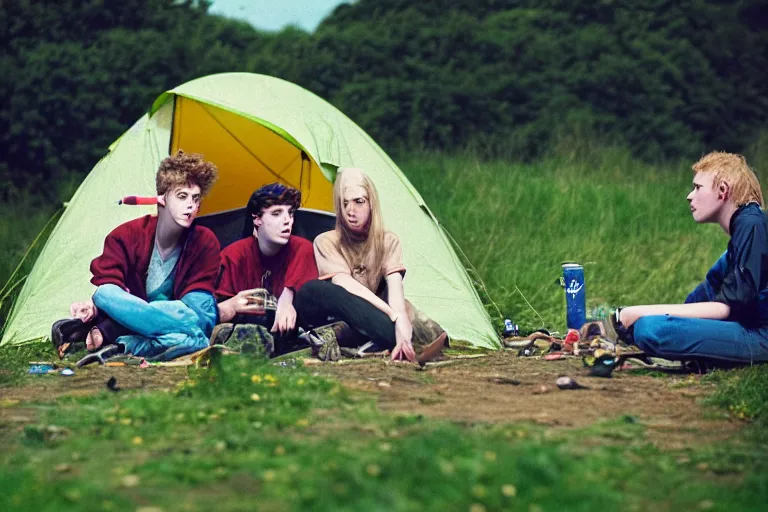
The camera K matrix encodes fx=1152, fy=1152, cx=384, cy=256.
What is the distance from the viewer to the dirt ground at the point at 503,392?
4.84 m

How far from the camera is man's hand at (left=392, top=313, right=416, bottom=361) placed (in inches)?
249

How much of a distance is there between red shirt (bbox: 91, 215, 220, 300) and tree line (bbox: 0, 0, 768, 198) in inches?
263

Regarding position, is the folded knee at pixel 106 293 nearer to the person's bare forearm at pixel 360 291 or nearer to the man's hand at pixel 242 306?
the man's hand at pixel 242 306

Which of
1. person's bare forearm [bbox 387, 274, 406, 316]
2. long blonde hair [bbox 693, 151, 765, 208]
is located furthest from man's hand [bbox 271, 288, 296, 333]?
long blonde hair [bbox 693, 151, 765, 208]

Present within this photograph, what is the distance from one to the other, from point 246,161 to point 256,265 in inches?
63.8

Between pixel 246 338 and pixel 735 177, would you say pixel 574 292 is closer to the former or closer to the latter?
pixel 735 177

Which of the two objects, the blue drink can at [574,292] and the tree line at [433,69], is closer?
the blue drink can at [574,292]

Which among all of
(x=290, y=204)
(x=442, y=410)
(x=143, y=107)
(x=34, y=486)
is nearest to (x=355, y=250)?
(x=290, y=204)

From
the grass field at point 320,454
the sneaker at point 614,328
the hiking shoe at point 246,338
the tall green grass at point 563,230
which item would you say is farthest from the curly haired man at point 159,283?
the tall green grass at point 563,230

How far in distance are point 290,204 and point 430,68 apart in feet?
27.0

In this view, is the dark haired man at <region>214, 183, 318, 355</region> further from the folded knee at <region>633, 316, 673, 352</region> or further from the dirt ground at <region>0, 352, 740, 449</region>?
the folded knee at <region>633, 316, 673, 352</region>

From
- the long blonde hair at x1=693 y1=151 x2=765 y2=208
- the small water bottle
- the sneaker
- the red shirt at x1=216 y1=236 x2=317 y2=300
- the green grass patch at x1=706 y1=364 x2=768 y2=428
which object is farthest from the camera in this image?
the small water bottle

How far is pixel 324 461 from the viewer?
12.4 feet

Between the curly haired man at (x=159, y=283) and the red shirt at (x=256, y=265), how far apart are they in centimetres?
24
